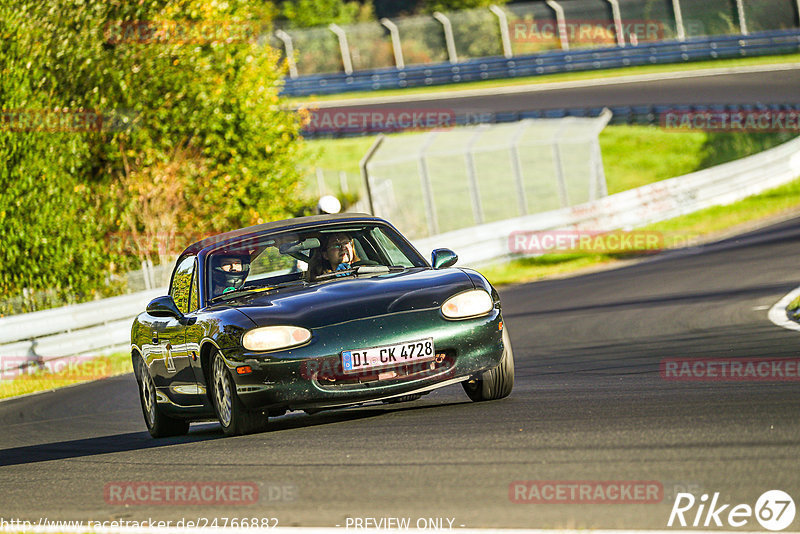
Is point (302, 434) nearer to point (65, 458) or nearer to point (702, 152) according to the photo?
point (65, 458)

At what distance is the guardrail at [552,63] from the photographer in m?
41.0

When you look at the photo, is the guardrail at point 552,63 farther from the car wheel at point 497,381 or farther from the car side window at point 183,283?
the car wheel at point 497,381

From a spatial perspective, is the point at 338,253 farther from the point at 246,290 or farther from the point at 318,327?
the point at 318,327

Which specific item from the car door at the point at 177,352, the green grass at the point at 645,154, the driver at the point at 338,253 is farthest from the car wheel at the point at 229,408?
the green grass at the point at 645,154

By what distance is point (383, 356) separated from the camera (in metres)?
7.07

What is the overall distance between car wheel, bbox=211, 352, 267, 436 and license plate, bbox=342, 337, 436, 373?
0.72m

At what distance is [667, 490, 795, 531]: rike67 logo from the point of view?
4340 millimetres

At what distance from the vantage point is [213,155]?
26.4m

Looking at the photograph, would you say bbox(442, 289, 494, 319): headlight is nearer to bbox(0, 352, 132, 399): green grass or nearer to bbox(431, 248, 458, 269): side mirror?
bbox(431, 248, 458, 269): side mirror

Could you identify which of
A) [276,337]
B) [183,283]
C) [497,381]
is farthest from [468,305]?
[183,283]

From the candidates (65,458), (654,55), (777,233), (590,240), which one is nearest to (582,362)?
(65,458)

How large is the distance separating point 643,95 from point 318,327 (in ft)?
109

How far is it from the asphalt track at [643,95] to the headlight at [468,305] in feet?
93.2

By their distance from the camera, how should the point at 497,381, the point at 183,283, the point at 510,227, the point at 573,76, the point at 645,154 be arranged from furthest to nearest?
the point at 573,76 → the point at 645,154 → the point at 510,227 → the point at 183,283 → the point at 497,381
